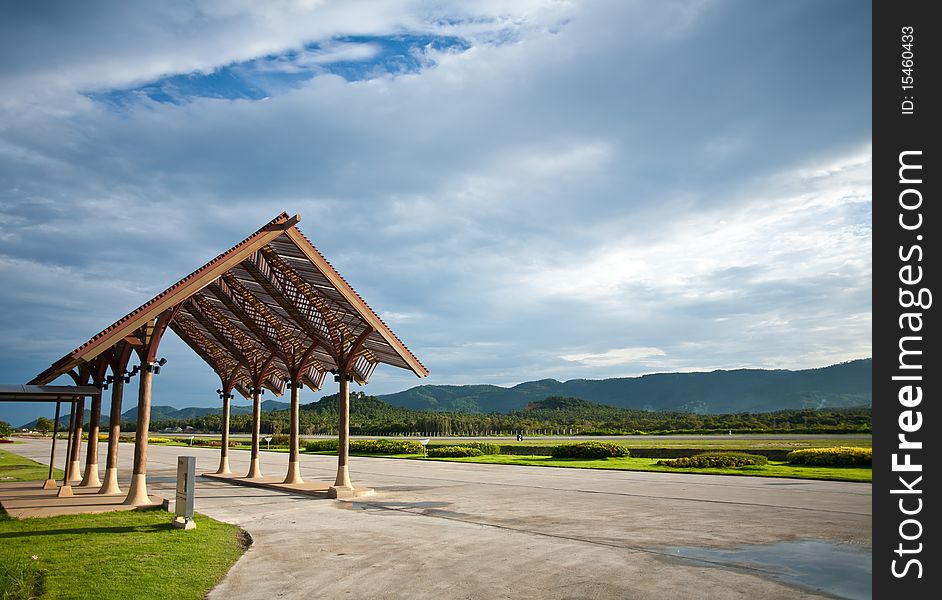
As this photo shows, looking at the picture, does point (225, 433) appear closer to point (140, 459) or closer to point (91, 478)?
point (91, 478)

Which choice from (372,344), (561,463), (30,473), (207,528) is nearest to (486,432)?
(561,463)

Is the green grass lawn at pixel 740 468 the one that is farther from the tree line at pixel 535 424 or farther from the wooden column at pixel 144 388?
the tree line at pixel 535 424

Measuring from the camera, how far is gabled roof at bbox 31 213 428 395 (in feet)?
52.6

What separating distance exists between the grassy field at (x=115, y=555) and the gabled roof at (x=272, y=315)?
3747 millimetres

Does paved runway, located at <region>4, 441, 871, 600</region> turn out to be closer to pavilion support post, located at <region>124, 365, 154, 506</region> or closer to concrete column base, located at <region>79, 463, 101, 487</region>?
pavilion support post, located at <region>124, 365, 154, 506</region>

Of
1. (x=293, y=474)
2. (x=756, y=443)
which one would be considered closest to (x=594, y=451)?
(x=293, y=474)

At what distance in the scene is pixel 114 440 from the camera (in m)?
20.1

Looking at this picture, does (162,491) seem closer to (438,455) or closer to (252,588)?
(252,588)

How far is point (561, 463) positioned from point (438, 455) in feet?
37.2

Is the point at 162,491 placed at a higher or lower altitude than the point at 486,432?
higher

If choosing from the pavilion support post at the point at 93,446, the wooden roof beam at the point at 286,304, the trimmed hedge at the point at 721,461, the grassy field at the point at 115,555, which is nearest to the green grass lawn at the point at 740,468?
the trimmed hedge at the point at 721,461

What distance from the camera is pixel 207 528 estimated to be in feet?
42.9

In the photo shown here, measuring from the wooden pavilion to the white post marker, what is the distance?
11.5 ft
